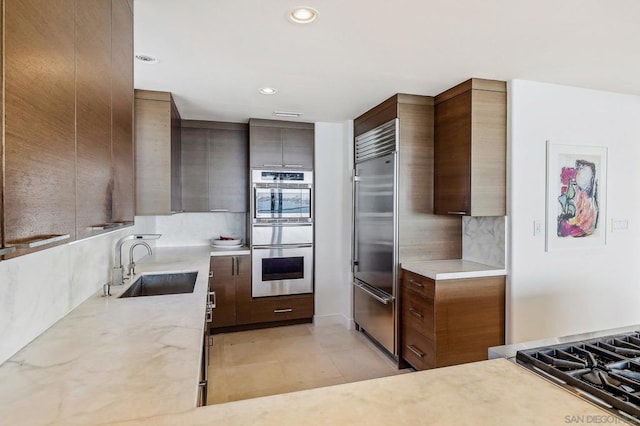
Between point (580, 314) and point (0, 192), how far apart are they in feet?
12.5

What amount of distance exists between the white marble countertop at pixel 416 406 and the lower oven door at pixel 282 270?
123 inches

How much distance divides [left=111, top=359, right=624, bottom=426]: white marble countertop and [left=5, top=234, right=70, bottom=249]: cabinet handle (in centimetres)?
49

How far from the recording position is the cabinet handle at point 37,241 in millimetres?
647

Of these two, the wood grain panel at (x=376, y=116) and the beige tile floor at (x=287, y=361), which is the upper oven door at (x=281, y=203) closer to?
the wood grain panel at (x=376, y=116)

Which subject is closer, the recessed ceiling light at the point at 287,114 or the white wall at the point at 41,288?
the white wall at the point at 41,288

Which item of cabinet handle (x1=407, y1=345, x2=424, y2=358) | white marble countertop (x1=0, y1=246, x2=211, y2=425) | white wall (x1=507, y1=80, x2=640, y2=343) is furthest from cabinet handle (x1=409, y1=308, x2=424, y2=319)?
white marble countertop (x1=0, y1=246, x2=211, y2=425)

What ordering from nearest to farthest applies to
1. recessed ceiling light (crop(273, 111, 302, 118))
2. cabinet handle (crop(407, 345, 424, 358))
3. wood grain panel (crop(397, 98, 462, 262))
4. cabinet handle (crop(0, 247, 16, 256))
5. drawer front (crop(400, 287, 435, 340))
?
cabinet handle (crop(0, 247, 16, 256))
drawer front (crop(400, 287, 435, 340))
cabinet handle (crop(407, 345, 424, 358))
wood grain panel (crop(397, 98, 462, 262))
recessed ceiling light (crop(273, 111, 302, 118))

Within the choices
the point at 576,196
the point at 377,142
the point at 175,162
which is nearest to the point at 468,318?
the point at 576,196

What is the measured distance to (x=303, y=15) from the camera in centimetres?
176

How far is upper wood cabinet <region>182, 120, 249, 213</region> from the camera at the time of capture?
4082 mm

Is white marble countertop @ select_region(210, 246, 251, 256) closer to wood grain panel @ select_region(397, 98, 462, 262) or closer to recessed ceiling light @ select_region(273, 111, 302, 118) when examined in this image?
recessed ceiling light @ select_region(273, 111, 302, 118)

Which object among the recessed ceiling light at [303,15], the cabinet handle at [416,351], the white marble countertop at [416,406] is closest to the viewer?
the white marble countertop at [416,406]

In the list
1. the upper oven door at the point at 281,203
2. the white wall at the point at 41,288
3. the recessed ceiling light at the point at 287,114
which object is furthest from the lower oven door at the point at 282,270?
the white wall at the point at 41,288

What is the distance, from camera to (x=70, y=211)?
2.97 ft
